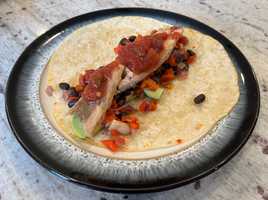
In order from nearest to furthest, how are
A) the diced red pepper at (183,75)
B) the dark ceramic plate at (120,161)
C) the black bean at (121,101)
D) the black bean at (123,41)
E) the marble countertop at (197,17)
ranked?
1. the dark ceramic plate at (120,161)
2. the marble countertop at (197,17)
3. the black bean at (121,101)
4. the diced red pepper at (183,75)
5. the black bean at (123,41)

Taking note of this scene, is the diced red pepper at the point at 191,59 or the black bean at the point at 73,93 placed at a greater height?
the diced red pepper at the point at 191,59

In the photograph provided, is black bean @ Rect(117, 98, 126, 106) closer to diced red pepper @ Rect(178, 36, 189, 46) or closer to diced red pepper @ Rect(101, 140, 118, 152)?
diced red pepper @ Rect(101, 140, 118, 152)

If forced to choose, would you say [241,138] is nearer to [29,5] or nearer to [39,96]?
[39,96]

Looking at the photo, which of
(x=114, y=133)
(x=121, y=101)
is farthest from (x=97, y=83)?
(x=114, y=133)

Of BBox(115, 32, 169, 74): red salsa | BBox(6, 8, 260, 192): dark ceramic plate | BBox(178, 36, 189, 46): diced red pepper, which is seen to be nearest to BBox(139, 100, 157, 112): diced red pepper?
BBox(115, 32, 169, 74): red salsa

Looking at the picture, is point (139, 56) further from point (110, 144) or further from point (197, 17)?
point (197, 17)

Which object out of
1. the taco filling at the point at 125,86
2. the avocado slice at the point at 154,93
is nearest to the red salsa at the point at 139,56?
the taco filling at the point at 125,86

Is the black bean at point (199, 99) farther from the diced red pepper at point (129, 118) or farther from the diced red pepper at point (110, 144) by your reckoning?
the diced red pepper at point (110, 144)

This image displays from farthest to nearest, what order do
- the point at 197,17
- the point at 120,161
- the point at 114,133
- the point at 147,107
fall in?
the point at 197,17
the point at 147,107
the point at 114,133
the point at 120,161
